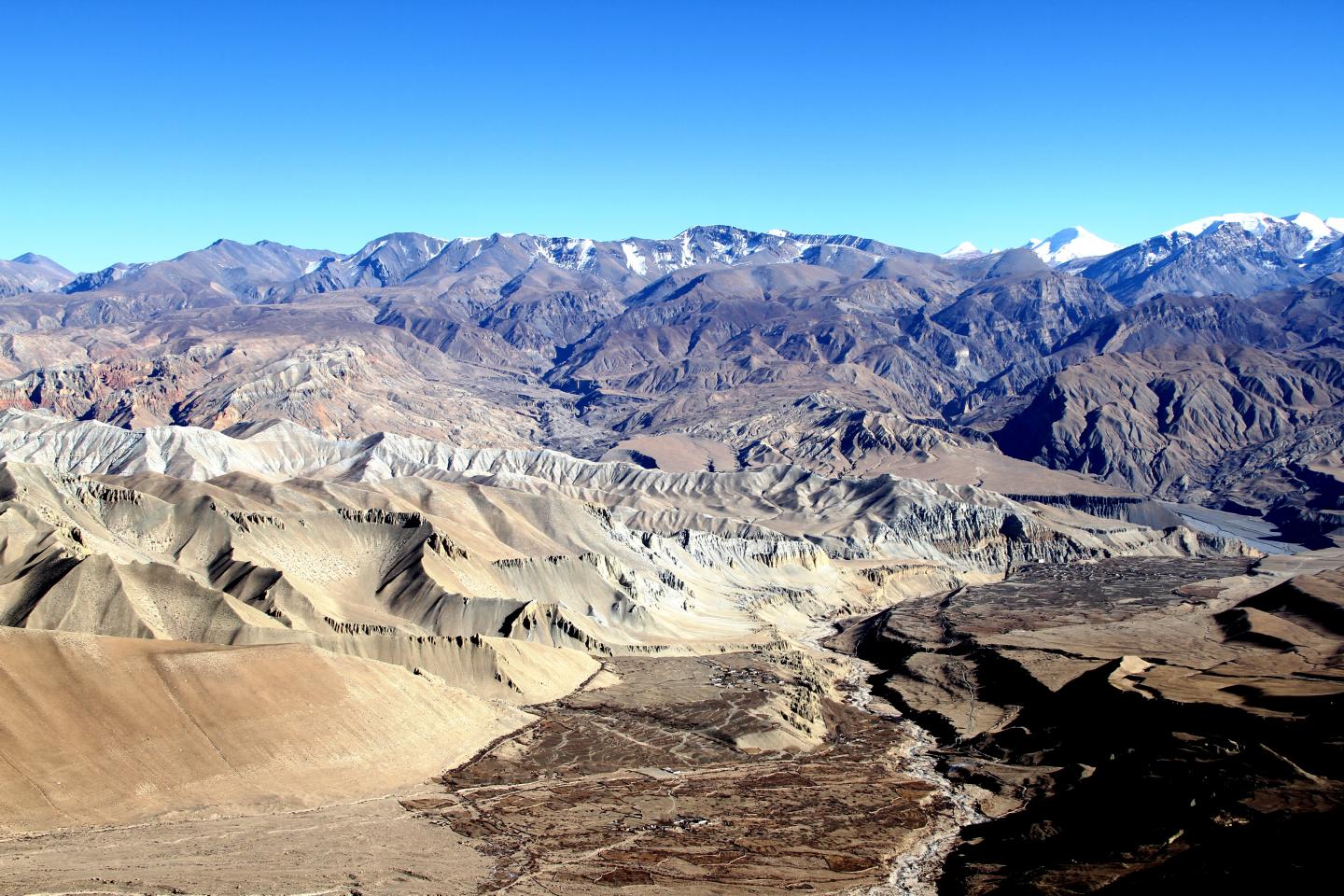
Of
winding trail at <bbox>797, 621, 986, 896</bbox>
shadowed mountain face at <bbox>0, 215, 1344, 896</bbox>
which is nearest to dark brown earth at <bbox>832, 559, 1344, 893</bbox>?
shadowed mountain face at <bbox>0, 215, 1344, 896</bbox>

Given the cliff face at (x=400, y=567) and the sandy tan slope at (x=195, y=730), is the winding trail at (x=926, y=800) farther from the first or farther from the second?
the sandy tan slope at (x=195, y=730)

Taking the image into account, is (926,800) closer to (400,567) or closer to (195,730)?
(195,730)

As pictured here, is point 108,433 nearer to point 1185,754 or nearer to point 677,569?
point 677,569

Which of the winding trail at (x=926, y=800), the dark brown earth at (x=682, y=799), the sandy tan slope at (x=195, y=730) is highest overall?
the sandy tan slope at (x=195, y=730)

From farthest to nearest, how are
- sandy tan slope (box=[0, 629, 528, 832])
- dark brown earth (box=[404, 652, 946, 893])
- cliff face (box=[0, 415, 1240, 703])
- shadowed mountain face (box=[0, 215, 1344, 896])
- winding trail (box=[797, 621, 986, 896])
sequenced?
cliff face (box=[0, 415, 1240, 703])
sandy tan slope (box=[0, 629, 528, 832])
dark brown earth (box=[404, 652, 946, 893])
winding trail (box=[797, 621, 986, 896])
shadowed mountain face (box=[0, 215, 1344, 896])

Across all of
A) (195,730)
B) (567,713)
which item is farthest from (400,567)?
(195,730)

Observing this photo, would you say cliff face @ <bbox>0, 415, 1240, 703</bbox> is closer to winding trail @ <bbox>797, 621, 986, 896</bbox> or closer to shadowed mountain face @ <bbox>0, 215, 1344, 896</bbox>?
shadowed mountain face @ <bbox>0, 215, 1344, 896</bbox>

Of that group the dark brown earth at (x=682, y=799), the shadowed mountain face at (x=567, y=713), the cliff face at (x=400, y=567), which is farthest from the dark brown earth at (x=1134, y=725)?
the cliff face at (x=400, y=567)

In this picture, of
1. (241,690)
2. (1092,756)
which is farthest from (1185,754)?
(241,690)

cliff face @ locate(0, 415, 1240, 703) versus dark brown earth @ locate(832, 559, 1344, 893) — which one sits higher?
cliff face @ locate(0, 415, 1240, 703)

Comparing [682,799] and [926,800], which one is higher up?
[682,799]
